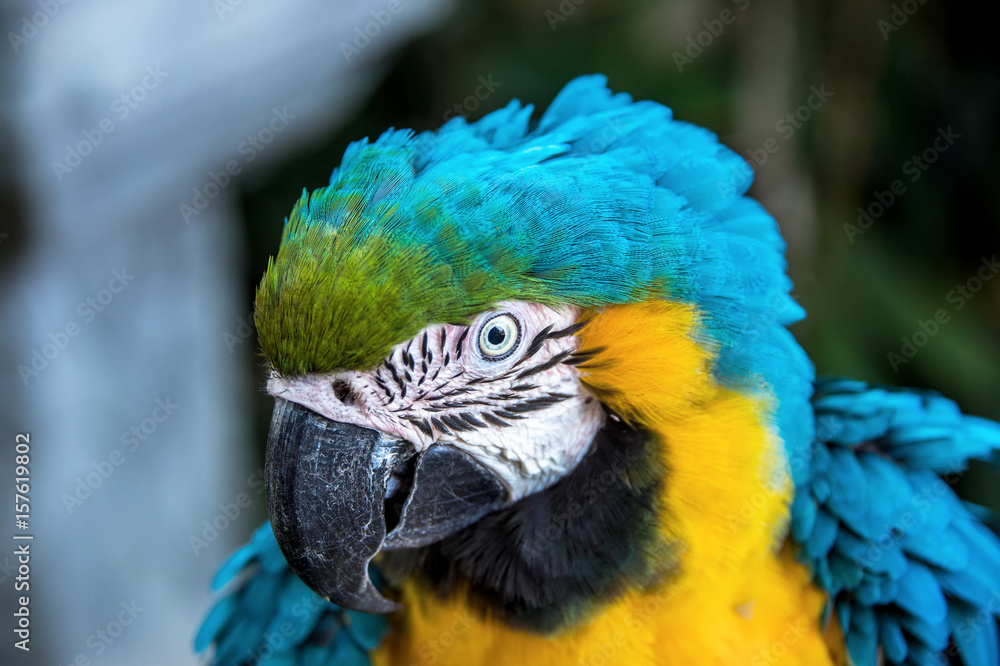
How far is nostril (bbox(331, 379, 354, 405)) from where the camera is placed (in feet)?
3.14

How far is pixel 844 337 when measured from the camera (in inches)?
102

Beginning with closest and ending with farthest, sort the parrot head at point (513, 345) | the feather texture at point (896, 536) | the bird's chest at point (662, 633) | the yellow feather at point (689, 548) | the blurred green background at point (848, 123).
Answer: the parrot head at point (513, 345) < the yellow feather at point (689, 548) < the bird's chest at point (662, 633) < the feather texture at point (896, 536) < the blurred green background at point (848, 123)

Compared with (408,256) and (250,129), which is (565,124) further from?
(250,129)

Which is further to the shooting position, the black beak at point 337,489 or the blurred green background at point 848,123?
the blurred green background at point 848,123

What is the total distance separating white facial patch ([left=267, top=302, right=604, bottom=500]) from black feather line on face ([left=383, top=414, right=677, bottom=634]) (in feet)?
0.13

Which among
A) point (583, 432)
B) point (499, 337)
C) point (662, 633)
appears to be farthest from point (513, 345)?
point (662, 633)

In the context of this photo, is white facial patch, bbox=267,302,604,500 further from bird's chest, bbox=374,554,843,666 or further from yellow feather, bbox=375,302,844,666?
bird's chest, bbox=374,554,843,666

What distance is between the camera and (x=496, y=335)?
979mm

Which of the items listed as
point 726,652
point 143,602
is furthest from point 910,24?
point 143,602

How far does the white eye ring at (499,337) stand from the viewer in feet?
3.17

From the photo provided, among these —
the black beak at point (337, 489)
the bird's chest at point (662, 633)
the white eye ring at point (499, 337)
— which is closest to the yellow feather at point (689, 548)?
the bird's chest at point (662, 633)

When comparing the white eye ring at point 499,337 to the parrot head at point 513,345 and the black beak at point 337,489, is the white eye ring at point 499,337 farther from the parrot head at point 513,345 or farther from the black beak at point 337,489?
the black beak at point 337,489

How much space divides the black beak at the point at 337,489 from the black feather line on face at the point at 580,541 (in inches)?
6.2

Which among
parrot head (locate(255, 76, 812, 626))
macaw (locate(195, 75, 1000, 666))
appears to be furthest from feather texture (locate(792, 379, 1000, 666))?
parrot head (locate(255, 76, 812, 626))
